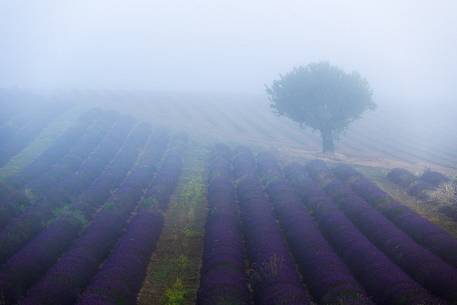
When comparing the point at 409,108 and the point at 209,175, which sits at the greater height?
the point at 409,108

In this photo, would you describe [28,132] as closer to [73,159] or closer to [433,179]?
[73,159]

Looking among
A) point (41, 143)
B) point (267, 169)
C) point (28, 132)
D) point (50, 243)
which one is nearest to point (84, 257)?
point (50, 243)

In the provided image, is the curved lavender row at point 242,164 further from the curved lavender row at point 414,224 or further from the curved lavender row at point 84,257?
the curved lavender row at point 84,257

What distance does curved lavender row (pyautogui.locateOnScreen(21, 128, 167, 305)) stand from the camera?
13062mm

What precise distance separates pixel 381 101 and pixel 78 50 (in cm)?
10852

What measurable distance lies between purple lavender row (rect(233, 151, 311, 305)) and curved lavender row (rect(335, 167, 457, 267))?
5.04m

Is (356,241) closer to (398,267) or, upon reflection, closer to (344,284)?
(398,267)

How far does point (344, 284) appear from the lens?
1303 cm

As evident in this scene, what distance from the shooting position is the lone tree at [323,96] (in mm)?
42688

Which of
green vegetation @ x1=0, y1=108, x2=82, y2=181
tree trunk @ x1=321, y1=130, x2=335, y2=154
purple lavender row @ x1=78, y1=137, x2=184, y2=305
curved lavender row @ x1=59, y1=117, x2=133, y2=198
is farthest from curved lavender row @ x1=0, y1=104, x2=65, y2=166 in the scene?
tree trunk @ x1=321, y1=130, x2=335, y2=154

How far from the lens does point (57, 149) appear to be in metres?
35.0

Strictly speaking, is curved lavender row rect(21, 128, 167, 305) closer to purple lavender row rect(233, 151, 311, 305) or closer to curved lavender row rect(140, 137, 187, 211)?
curved lavender row rect(140, 137, 187, 211)

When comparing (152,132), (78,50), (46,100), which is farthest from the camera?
(78,50)

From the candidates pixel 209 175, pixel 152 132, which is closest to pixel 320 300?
pixel 209 175
